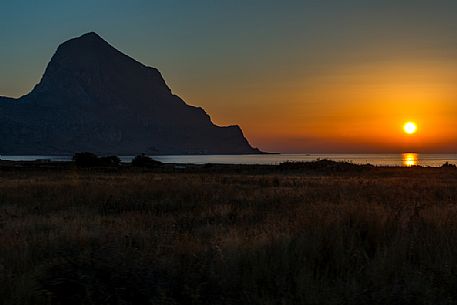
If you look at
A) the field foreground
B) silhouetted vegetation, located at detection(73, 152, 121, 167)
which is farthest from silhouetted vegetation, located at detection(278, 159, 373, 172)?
the field foreground

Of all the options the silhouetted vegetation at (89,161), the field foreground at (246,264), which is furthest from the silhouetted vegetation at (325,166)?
the field foreground at (246,264)

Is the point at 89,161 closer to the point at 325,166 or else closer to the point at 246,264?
the point at 325,166

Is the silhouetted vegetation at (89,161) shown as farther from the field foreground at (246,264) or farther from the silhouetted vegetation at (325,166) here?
the field foreground at (246,264)

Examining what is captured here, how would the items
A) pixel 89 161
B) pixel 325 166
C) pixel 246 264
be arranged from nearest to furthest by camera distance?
pixel 246 264, pixel 325 166, pixel 89 161

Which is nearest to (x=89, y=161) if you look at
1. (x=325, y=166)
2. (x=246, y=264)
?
(x=325, y=166)

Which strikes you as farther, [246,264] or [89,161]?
[89,161]

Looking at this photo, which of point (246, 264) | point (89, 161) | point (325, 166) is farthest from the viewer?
point (89, 161)

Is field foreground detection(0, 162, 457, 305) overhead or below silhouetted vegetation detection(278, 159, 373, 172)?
below

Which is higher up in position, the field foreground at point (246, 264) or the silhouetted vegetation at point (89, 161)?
the silhouetted vegetation at point (89, 161)

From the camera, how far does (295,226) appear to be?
9.61 metres

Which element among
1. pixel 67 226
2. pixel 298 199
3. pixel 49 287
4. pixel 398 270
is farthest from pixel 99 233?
pixel 298 199

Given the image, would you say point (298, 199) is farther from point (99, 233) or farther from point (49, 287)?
point (49, 287)

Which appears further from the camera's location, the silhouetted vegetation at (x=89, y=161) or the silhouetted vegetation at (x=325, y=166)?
the silhouetted vegetation at (x=89, y=161)

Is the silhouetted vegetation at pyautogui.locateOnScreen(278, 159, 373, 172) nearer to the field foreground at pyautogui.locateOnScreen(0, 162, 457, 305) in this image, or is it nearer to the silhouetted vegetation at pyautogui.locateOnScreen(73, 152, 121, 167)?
the silhouetted vegetation at pyautogui.locateOnScreen(73, 152, 121, 167)
